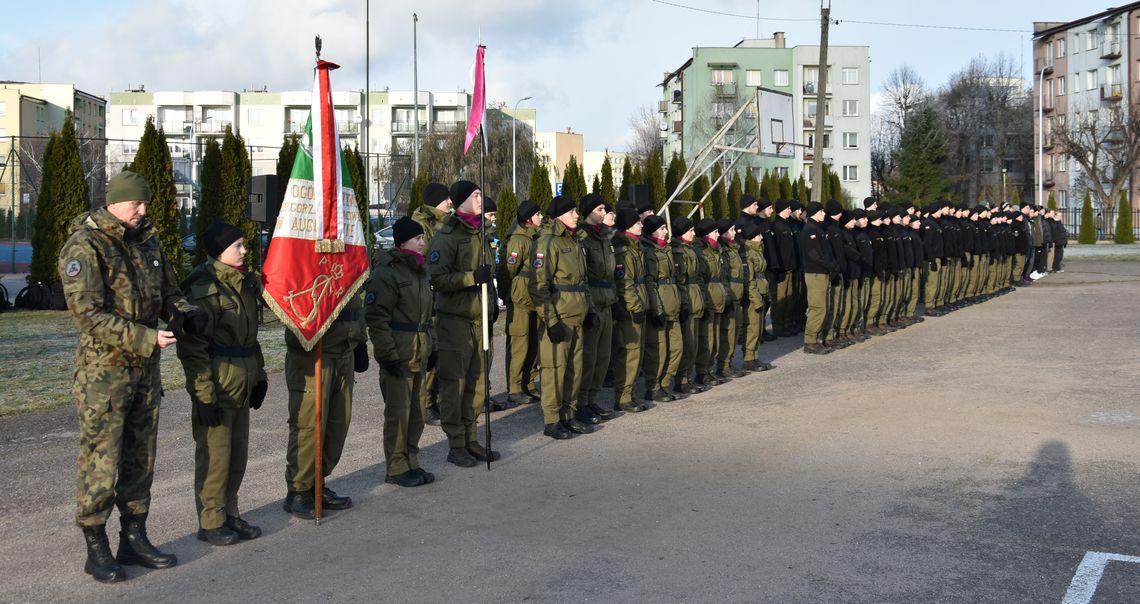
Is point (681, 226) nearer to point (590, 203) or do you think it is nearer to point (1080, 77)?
point (590, 203)

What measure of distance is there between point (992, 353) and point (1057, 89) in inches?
3038

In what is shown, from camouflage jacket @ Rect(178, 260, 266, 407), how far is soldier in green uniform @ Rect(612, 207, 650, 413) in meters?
4.76

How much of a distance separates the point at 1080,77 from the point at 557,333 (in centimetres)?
8121

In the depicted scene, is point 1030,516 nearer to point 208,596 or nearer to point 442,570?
point 442,570

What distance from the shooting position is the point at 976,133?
92.6m

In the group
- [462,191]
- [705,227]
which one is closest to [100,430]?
[462,191]

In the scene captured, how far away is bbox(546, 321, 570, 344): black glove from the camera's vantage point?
927cm

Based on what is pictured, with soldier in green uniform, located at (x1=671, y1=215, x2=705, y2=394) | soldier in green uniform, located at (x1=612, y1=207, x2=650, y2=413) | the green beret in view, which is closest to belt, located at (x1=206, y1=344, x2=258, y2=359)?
the green beret

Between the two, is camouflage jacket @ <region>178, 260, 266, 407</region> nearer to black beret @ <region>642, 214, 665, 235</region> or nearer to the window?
black beret @ <region>642, 214, 665, 235</region>

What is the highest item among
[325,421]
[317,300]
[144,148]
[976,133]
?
[976,133]

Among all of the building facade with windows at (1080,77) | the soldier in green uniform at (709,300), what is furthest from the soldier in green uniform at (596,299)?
the building facade with windows at (1080,77)

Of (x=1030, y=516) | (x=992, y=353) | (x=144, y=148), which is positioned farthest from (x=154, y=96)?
(x=1030, y=516)

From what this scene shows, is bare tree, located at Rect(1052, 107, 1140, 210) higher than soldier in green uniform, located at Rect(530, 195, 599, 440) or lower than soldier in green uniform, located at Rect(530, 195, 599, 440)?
higher

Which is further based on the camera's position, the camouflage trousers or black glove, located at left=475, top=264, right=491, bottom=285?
black glove, located at left=475, top=264, right=491, bottom=285
